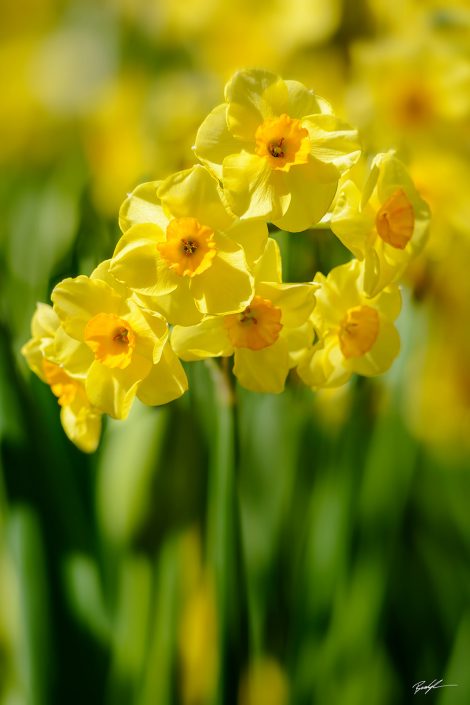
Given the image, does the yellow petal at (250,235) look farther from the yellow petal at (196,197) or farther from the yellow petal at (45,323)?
the yellow petal at (45,323)

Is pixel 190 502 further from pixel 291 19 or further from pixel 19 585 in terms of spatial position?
pixel 291 19

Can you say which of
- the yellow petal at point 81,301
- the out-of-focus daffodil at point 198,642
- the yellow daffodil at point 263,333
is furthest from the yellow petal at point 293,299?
the out-of-focus daffodil at point 198,642

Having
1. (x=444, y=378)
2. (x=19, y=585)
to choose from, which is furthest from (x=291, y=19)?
(x=19, y=585)

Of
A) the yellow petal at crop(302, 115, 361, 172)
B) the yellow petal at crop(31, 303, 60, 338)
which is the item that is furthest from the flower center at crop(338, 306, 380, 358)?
the yellow petal at crop(31, 303, 60, 338)

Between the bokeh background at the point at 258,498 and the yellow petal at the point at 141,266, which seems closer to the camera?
the yellow petal at the point at 141,266

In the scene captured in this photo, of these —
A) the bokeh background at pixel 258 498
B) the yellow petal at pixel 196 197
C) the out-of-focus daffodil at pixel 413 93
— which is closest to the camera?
the yellow petal at pixel 196 197
